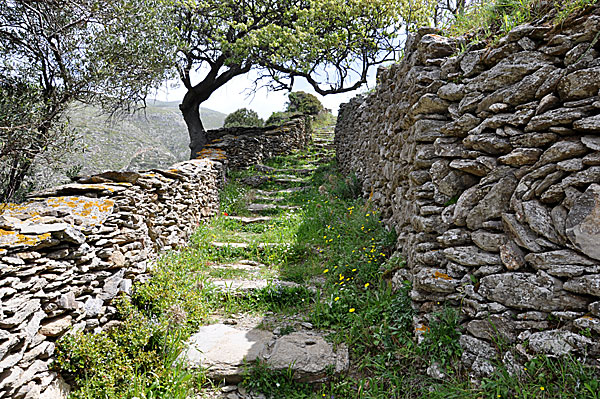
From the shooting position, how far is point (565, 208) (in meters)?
2.40

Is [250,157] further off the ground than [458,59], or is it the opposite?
[458,59]

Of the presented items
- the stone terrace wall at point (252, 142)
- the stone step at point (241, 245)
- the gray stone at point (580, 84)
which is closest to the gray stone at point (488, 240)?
the gray stone at point (580, 84)

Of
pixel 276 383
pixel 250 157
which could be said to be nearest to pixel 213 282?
pixel 276 383

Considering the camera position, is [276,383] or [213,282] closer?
[276,383]

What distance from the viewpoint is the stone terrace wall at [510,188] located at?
91.0 inches

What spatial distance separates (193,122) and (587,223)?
12132 millimetres

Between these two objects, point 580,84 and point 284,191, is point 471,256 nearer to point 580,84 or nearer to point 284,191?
point 580,84

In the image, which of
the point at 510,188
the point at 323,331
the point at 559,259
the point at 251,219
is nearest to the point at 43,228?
the point at 323,331

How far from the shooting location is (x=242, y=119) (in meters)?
16.9

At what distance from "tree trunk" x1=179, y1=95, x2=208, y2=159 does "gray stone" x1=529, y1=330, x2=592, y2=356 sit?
11630mm

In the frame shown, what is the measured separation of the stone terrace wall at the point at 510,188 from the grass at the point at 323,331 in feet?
0.55

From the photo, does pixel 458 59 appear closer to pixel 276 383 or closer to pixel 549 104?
pixel 549 104

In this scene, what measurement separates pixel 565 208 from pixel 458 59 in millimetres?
1711

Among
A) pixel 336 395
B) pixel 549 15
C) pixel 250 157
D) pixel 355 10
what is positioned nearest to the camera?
pixel 549 15
